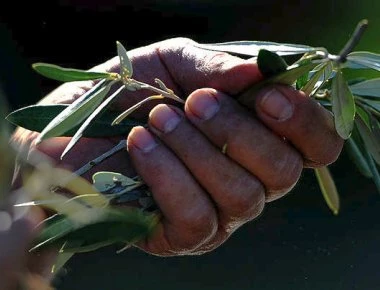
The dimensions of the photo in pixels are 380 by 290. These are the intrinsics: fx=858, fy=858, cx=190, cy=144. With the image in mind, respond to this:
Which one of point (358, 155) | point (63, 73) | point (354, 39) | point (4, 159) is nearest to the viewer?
point (4, 159)

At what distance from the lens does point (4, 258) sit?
1.42ft

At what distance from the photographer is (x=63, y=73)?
856 mm

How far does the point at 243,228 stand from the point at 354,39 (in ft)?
6.08

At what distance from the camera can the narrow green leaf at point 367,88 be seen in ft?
2.89

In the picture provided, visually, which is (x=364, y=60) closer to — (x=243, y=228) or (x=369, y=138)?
(x=369, y=138)

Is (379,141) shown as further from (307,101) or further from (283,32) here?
(283,32)

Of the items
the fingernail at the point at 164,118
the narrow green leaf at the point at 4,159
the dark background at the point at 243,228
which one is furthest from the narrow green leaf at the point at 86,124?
the dark background at the point at 243,228

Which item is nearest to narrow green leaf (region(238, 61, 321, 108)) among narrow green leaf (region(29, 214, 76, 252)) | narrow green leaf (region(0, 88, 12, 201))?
narrow green leaf (region(29, 214, 76, 252))

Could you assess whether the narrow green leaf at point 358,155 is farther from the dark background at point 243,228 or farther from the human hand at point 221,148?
the dark background at point 243,228

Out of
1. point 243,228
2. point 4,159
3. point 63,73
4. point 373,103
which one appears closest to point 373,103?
point 373,103

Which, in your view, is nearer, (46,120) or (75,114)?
(75,114)

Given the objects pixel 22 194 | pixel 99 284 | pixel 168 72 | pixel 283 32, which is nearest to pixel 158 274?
pixel 99 284

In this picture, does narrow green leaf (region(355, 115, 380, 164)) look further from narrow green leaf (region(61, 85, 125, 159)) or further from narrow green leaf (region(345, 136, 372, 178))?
narrow green leaf (region(61, 85, 125, 159))

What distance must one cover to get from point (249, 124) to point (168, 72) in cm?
26
